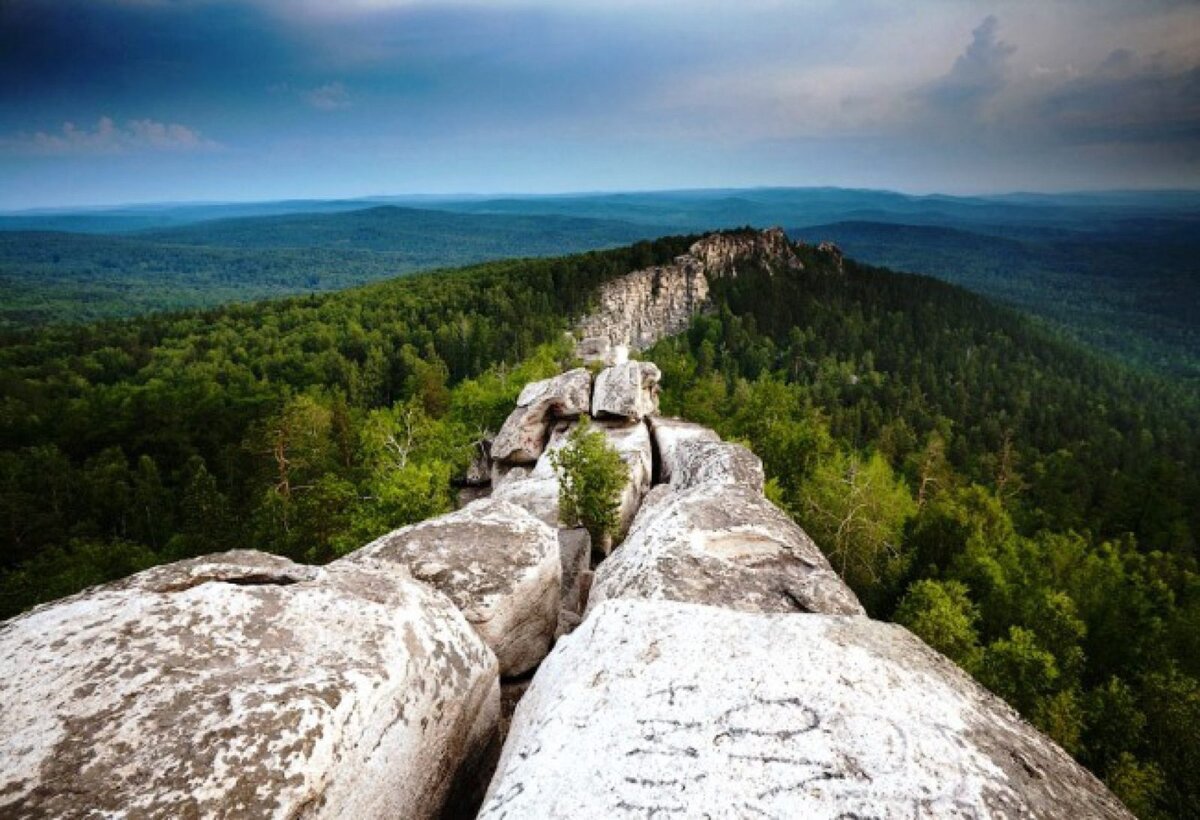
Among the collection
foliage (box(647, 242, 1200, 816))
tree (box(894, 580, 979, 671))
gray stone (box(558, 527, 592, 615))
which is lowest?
foliage (box(647, 242, 1200, 816))

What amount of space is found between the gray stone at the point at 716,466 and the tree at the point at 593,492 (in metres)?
3.12

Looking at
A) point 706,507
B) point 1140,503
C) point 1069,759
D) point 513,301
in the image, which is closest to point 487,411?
point 706,507

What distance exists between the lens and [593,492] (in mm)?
23984

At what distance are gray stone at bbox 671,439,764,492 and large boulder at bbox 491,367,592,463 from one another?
515 inches

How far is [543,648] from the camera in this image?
46.5ft

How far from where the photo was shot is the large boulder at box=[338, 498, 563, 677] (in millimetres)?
12711

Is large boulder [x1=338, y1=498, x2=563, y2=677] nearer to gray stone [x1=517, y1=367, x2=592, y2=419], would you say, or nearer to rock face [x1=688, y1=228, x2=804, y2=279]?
gray stone [x1=517, y1=367, x2=592, y2=419]

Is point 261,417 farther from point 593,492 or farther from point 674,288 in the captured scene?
point 674,288

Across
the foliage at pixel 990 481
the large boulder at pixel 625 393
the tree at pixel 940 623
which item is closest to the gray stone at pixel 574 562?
the foliage at pixel 990 481

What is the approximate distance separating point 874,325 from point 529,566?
168007 millimetres

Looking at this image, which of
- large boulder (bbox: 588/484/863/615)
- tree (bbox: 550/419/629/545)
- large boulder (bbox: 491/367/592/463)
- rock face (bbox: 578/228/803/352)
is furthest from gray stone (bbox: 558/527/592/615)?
rock face (bbox: 578/228/803/352)

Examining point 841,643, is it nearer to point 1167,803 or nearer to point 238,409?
point 1167,803

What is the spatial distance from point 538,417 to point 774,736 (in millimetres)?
34553

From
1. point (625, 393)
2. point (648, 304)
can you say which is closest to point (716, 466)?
point (625, 393)
